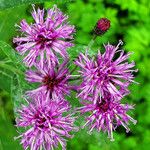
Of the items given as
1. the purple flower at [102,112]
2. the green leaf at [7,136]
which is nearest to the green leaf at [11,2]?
the purple flower at [102,112]

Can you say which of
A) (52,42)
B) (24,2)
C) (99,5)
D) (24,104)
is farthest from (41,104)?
(99,5)

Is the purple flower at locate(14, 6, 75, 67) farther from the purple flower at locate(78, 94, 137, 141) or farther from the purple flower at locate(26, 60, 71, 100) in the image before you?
the purple flower at locate(78, 94, 137, 141)

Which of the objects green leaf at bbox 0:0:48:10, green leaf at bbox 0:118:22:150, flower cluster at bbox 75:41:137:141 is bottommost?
green leaf at bbox 0:118:22:150

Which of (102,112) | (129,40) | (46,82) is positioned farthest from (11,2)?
(129,40)

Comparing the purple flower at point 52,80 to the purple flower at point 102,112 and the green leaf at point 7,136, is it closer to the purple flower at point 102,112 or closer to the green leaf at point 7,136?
the purple flower at point 102,112

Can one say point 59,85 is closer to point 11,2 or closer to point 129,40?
point 11,2

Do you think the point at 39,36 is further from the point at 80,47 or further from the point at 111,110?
the point at 111,110

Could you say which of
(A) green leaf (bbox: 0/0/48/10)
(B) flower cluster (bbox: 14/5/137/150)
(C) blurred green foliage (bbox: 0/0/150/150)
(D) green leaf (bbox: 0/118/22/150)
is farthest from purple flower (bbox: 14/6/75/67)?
(C) blurred green foliage (bbox: 0/0/150/150)
